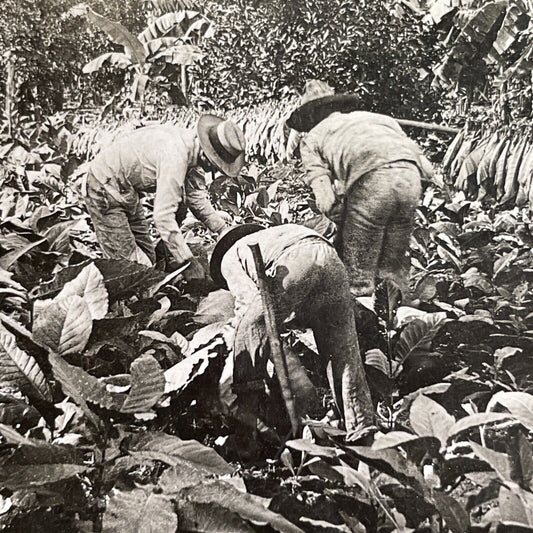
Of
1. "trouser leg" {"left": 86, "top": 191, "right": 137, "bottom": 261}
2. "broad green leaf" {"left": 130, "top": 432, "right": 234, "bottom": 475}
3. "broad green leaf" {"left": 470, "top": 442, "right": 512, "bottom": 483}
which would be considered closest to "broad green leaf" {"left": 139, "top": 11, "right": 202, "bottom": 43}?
"trouser leg" {"left": 86, "top": 191, "right": 137, "bottom": 261}

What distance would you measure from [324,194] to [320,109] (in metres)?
0.18

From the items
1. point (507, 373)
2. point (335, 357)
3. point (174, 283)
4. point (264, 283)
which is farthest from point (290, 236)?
point (507, 373)

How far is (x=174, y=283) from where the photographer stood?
42.6 inches

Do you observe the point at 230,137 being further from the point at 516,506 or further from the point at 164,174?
the point at 516,506

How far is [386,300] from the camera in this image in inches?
38.3

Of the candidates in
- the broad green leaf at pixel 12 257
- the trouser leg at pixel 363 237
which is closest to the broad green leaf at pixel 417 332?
the trouser leg at pixel 363 237

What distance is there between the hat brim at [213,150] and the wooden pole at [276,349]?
0.36 meters

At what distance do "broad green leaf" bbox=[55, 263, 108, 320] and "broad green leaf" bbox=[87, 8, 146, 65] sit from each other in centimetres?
55

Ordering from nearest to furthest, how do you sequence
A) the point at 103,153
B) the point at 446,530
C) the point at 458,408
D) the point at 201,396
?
the point at 446,530 → the point at 201,396 → the point at 458,408 → the point at 103,153

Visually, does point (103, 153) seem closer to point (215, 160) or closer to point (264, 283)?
point (215, 160)

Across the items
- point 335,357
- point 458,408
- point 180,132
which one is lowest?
point 458,408

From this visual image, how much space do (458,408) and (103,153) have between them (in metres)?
0.78

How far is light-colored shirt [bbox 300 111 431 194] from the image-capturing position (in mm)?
1092

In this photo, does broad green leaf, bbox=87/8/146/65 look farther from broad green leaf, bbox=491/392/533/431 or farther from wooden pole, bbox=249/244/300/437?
broad green leaf, bbox=491/392/533/431
